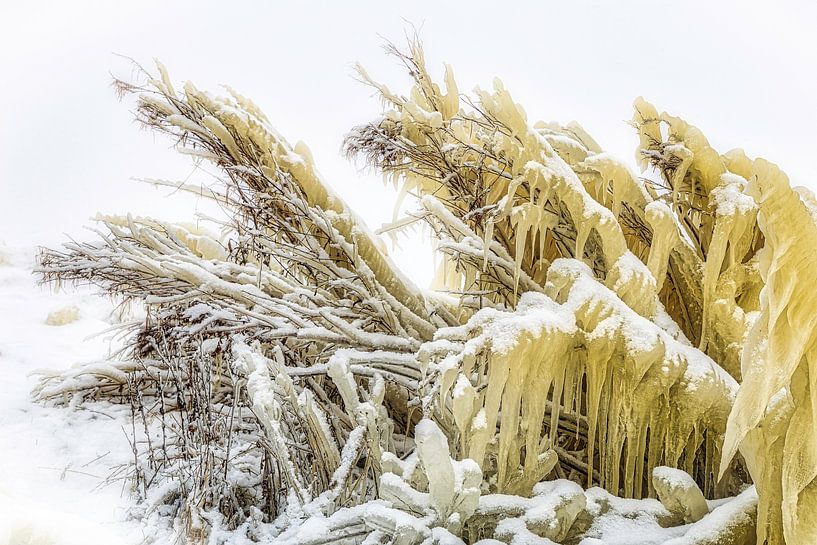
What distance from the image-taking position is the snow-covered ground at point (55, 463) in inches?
67.1

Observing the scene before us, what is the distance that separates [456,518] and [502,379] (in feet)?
2.17

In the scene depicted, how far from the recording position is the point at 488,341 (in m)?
2.74

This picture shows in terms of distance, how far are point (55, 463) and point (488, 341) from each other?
3.45 metres

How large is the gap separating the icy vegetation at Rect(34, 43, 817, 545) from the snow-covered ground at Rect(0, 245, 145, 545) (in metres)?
0.21

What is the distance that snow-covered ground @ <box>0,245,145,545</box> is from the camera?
5.59 feet

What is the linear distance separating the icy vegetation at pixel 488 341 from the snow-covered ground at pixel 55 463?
0.69ft

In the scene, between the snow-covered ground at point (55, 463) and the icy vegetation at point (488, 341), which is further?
the icy vegetation at point (488, 341)

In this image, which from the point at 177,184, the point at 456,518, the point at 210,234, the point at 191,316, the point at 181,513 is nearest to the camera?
the point at 456,518

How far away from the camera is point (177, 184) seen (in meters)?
4.51

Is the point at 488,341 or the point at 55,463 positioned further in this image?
the point at 55,463

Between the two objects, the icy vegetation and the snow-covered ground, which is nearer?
the snow-covered ground

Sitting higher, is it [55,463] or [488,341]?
[488,341]

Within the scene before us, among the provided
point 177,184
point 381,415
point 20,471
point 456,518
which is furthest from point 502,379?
point 20,471

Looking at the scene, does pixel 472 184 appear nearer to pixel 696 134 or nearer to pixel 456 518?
pixel 696 134
